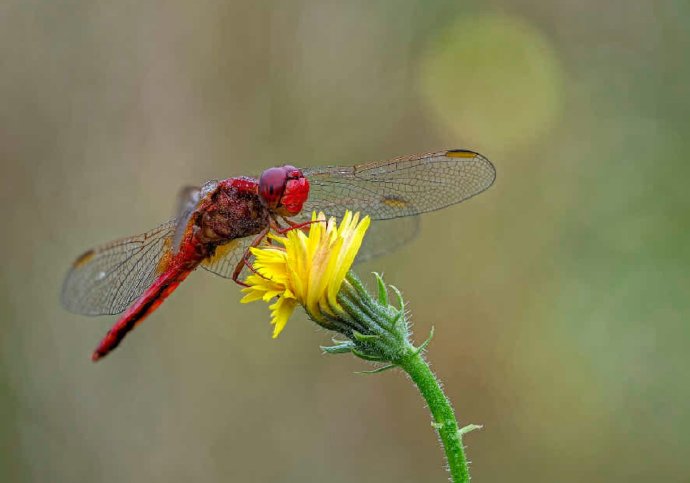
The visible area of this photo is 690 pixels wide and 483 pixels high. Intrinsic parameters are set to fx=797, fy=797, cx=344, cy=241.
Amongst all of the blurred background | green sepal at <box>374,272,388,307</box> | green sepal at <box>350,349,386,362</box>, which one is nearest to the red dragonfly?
green sepal at <box>374,272,388,307</box>

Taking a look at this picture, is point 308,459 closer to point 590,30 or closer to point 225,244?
point 225,244

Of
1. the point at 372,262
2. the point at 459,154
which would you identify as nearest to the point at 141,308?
the point at 459,154

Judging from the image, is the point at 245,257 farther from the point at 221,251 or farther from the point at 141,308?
the point at 141,308

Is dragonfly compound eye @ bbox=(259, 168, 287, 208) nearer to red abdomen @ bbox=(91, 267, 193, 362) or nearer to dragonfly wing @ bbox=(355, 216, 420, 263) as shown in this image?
red abdomen @ bbox=(91, 267, 193, 362)

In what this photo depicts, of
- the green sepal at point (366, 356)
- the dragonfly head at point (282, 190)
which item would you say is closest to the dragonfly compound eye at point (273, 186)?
the dragonfly head at point (282, 190)

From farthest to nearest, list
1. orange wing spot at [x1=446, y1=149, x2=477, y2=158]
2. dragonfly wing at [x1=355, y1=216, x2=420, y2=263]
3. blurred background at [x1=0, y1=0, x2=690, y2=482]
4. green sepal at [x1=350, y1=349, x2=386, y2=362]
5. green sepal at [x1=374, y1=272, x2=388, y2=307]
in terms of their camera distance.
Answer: blurred background at [x1=0, y1=0, x2=690, y2=482] → dragonfly wing at [x1=355, y1=216, x2=420, y2=263] → orange wing spot at [x1=446, y1=149, x2=477, y2=158] → green sepal at [x1=374, y1=272, x2=388, y2=307] → green sepal at [x1=350, y1=349, x2=386, y2=362]

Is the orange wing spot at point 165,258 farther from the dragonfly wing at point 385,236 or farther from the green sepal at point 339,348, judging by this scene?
the green sepal at point 339,348

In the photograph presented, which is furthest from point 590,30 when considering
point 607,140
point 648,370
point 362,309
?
point 362,309
